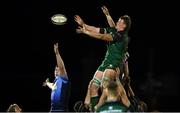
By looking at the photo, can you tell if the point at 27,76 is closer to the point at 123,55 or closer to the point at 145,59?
the point at 145,59

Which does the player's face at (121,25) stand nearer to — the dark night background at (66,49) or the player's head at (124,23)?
the player's head at (124,23)

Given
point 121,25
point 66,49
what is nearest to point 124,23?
point 121,25

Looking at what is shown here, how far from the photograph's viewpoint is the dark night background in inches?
693

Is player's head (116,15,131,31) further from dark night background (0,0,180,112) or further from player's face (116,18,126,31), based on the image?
dark night background (0,0,180,112)

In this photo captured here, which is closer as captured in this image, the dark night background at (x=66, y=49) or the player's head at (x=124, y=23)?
the player's head at (x=124, y=23)

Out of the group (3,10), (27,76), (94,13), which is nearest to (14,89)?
(27,76)

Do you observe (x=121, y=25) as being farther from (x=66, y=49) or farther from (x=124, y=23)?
(x=66, y=49)

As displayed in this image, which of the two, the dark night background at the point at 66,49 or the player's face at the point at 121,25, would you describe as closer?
the player's face at the point at 121,25

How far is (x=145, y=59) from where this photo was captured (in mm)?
18703

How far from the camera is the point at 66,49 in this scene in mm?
18094

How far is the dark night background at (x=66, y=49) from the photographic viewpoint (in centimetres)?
1761

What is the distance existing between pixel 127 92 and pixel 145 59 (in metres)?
6.81

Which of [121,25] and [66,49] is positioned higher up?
[121,25]

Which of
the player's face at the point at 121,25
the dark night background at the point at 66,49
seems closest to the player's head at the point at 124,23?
the player's face at the point at 121,25
